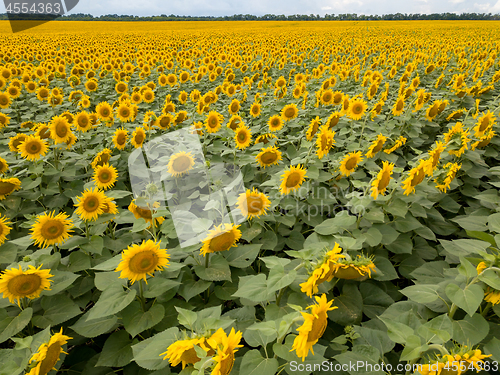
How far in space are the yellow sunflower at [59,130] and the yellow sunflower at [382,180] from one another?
4208mm

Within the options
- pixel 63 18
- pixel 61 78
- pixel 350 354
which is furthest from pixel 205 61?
pixel 63 18

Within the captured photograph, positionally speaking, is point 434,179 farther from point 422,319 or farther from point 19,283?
point 19,283

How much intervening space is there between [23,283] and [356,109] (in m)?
4.44

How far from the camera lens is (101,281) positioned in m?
1.96

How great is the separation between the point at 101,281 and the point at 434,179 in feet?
10.5

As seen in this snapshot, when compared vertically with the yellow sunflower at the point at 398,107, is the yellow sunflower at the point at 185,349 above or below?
below

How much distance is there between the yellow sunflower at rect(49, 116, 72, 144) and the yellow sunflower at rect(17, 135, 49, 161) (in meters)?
0.30

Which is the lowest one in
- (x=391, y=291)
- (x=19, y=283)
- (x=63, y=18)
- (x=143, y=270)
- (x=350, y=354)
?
(x=391, y=291)

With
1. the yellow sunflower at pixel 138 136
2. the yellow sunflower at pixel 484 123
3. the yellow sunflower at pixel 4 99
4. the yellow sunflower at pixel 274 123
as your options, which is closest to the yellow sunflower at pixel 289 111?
the yellow sunflower at pixel 274 123

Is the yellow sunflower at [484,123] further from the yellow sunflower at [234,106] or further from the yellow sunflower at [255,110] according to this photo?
the yellow sunflower at [234,106]

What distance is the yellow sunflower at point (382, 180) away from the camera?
7.40ft

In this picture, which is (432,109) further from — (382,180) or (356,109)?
(382,180)

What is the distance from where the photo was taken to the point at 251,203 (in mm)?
2406

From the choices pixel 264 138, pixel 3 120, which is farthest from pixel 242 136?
pixel 3 120
